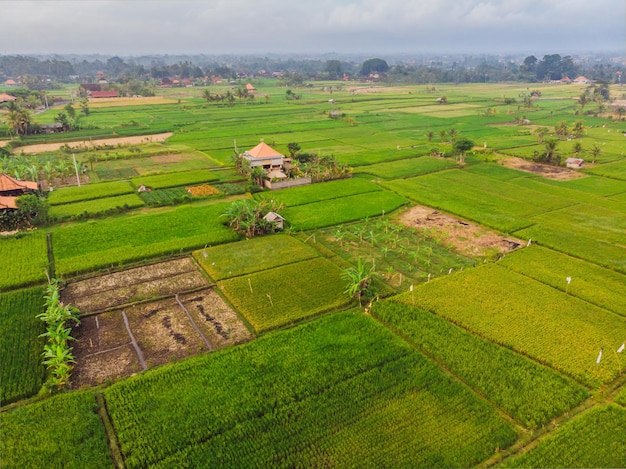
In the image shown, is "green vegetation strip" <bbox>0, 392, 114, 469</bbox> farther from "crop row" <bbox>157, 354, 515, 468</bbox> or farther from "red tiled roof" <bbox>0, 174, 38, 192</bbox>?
"red tiled roof" <bbox>0, 174, 38, 192</bbox>

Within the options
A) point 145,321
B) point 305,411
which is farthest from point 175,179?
point 305,411

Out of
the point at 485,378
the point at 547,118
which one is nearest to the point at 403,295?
the point at 485,378

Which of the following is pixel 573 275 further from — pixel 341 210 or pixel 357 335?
pixel 341 210

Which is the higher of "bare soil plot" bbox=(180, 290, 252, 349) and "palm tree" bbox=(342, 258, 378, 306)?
"palm tree" bbox=(342, 258, 378, 306)

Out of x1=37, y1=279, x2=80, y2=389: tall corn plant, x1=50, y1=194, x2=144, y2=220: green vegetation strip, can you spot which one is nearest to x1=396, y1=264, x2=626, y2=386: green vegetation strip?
x1=37, y1=279, x2=80, y2=389: tall corn plant

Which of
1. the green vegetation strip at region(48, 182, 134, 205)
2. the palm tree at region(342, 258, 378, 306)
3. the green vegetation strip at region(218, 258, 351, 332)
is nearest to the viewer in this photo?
the green vegetation strip at region(218, 258, 351, 332)

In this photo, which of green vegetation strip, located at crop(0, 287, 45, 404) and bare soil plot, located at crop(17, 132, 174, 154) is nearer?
green vegetation strip, located at crop(0, 287, 45, 404)

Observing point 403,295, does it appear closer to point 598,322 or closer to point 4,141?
point 598,322
